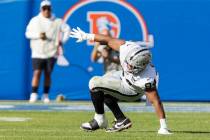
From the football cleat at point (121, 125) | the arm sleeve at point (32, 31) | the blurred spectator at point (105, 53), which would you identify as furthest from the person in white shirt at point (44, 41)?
the football cleat at point (121, 125)

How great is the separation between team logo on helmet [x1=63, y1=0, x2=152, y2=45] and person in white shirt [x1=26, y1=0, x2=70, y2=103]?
51cm

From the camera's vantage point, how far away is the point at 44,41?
15211 millimetres

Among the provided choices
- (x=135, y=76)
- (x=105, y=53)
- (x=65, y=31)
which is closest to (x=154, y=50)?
(x=105, y=53)

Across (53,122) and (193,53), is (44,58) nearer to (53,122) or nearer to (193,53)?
(193,53)

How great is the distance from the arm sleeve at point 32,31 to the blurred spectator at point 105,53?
3.81 ft

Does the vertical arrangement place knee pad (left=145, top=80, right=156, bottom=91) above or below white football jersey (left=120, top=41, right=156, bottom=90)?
below

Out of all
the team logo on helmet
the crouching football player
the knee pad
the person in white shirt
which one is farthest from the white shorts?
the team logo on helmet

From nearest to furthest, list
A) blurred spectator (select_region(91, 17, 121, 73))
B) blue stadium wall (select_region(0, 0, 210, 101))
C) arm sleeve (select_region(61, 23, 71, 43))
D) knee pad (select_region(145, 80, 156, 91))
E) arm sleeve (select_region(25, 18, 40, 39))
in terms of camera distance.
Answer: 1. knee pad (select_region(145, 80, 156, 91))
2. arm sleeve (select_region(25, 18, 40, 39))
3. arm sleeve (select_region(61, 23, 71, 43))
4. blurred spectator (select_region(91, 17, 121, 73))
5. blue stadium wall (select_region(0, 0, 210, 101))

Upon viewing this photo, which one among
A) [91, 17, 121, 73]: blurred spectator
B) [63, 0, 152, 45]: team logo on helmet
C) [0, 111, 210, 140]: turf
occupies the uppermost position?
[63, 0, 152, 45]: team logo on helmet

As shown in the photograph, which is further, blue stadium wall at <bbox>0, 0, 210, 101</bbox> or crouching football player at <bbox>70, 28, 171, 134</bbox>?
blue stadium wall at <bbox>0, 0, 210, 101</bbox>

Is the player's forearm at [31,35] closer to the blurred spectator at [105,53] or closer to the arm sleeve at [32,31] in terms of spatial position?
the arm sleeve at [32,31]

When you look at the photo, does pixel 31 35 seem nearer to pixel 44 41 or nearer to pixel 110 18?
pixel 44 41

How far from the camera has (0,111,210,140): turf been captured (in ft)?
27.3

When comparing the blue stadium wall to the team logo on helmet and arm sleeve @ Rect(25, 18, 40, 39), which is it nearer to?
the team logo on helmet
